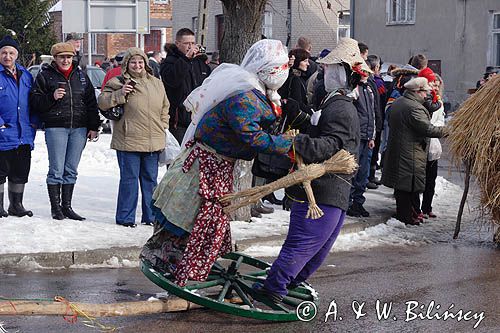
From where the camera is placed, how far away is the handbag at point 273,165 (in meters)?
6.84

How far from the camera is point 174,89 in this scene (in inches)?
441

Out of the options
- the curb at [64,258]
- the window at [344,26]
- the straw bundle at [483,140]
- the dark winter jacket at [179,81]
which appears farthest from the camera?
the window at [344,26]

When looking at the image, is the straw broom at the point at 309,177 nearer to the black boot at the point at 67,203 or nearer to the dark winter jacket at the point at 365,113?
the black boot at the point at 67,203

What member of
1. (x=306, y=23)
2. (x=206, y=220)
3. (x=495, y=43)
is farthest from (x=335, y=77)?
(x=306, y=23)

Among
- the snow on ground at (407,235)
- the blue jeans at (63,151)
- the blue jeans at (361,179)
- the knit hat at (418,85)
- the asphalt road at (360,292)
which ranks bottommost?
the snow on ground at (407,235)

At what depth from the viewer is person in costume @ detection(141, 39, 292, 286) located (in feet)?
22.0

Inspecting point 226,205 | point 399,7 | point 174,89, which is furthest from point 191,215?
point 399,7

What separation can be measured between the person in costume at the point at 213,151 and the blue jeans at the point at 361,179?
498 centimetres

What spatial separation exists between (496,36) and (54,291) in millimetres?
25600

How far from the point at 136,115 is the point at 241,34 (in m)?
1.58

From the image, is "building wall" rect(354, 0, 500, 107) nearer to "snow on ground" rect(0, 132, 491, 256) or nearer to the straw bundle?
"snow on ground" rect(0, 132, 491, 256)

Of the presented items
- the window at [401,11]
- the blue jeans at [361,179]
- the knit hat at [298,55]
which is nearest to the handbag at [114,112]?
the knit hat at [298,55]

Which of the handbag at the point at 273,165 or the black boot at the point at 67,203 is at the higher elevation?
the handbag at the point at 273,165

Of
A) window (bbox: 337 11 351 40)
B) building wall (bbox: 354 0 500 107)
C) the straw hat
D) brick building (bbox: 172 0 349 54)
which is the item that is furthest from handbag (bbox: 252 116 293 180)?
window (bbox: 337 11 351 40)
